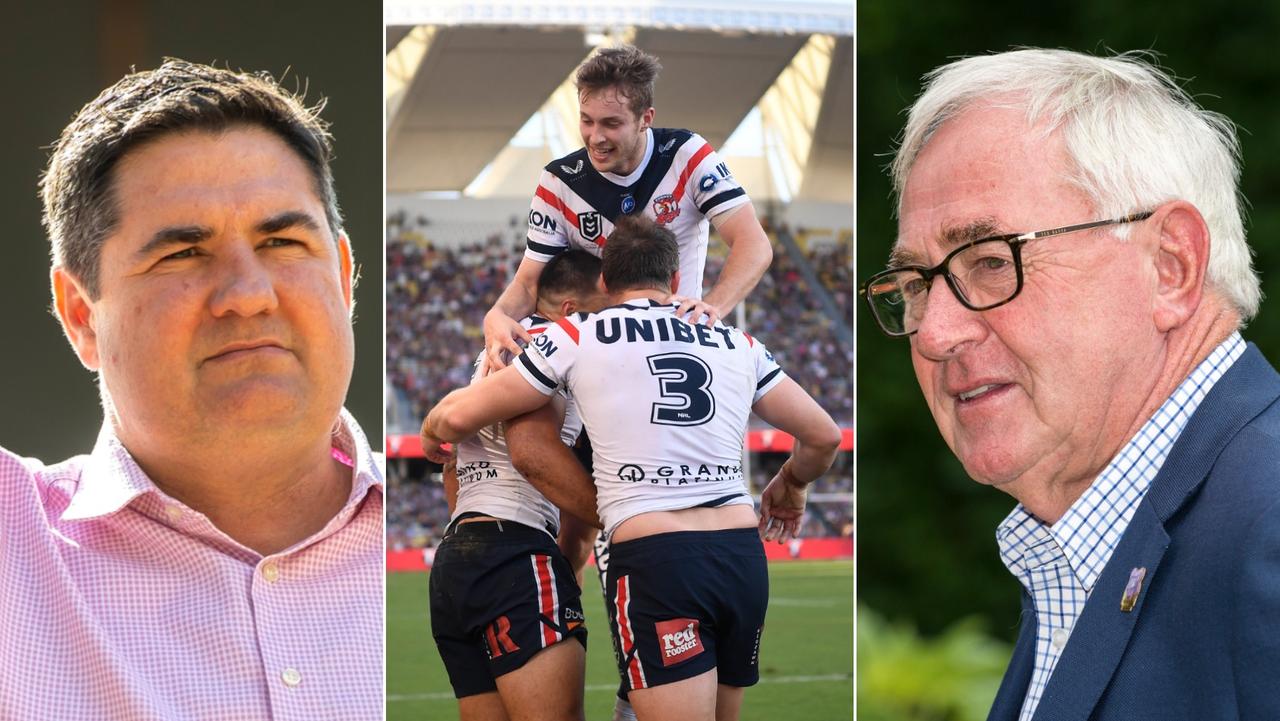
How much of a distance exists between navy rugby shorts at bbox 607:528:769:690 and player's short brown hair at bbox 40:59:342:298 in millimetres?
759

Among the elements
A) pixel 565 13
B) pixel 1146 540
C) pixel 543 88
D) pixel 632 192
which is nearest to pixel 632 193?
pixel 632 192

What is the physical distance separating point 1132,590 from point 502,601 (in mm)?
958

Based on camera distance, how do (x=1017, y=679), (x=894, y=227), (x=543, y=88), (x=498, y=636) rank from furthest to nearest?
(x=894, y=227) → (x=543, y=88) → (x=498, y=636) → (x=1017, y=679)

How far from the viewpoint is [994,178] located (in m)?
1.62

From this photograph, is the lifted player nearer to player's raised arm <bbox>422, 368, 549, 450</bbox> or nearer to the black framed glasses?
player's raised arm <bbox>422, 368, 549, 450</bbox>

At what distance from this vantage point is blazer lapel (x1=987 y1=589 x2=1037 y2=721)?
67.1 inches

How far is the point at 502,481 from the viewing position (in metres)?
2.00

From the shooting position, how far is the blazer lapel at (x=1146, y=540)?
4.49 ft

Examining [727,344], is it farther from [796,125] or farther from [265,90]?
[265,90]

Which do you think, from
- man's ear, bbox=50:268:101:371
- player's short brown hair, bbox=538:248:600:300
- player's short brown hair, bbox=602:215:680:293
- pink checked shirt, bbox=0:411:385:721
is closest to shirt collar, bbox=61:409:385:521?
pink checked shirt, bbox=0:411:385:721

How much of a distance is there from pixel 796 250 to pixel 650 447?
456mm

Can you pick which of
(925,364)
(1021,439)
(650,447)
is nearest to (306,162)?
(650,447)

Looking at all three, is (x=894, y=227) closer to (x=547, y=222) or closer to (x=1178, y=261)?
(x=547, y=222)

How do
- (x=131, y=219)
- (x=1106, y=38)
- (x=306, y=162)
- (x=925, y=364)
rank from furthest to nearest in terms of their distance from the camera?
(x=1106, y=38)
(x=306, y=162)
(x=131, y=219)
(x=925, y=364)
